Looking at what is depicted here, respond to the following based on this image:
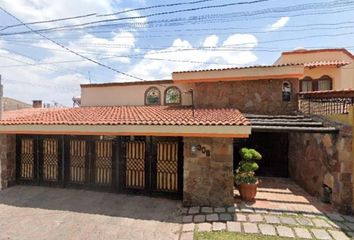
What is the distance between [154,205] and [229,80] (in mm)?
7127

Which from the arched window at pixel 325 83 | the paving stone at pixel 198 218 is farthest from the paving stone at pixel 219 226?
the arched window at pixel 325 83

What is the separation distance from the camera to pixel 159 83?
15.0 meters

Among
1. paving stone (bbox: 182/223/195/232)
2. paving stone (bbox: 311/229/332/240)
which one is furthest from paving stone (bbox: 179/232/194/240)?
paving stone (bbox: 311/229/332/240)

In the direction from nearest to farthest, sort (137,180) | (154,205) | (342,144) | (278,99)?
(342,144), (154,205), (137,180), (278,99)

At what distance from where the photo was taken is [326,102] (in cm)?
1016

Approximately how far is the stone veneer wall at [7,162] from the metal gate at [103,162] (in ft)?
0.73

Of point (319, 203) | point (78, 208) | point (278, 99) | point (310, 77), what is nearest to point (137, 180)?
point (78, 208)

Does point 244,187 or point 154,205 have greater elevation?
point 244,187

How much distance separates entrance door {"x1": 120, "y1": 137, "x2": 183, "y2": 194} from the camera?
8977 millimetres

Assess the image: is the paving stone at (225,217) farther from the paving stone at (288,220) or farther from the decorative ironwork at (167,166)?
the decorative ironwork at (167,166)

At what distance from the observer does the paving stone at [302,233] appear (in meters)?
6.16

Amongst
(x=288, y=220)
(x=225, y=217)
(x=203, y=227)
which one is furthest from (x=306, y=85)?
(x=203, y=227)

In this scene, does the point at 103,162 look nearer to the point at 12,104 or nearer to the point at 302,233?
the point at 302,233

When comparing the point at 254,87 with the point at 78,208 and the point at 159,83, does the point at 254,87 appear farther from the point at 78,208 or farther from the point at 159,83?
the point at 78,208
